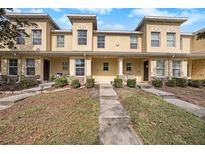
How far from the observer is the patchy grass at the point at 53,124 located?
5.21 meters

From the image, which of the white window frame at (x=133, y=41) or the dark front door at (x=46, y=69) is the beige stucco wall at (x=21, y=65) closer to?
the dark front door at (x=46, y=69)

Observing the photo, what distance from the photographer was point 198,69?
73.6 feet

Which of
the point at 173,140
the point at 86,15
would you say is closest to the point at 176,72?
the point at 86,15

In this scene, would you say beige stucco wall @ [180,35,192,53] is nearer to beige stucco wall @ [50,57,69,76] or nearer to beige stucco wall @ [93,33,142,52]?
beige stucco wall @ [93,33,142,52]

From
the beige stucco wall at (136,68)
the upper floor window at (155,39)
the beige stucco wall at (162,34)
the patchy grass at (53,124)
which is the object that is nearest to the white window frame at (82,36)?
the beige stucco wall at (136,68)

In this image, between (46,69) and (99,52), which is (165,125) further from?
(46,69)

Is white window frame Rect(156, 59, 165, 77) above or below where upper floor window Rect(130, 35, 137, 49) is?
below

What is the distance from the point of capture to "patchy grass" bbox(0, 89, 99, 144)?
17.1 ft

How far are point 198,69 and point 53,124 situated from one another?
2023cm

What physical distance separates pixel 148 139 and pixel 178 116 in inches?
92.1

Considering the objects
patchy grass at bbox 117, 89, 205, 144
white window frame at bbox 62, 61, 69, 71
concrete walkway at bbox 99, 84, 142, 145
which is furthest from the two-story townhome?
concrete walkway at bbox 99, 84, 142, 145

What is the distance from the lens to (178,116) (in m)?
6.95
